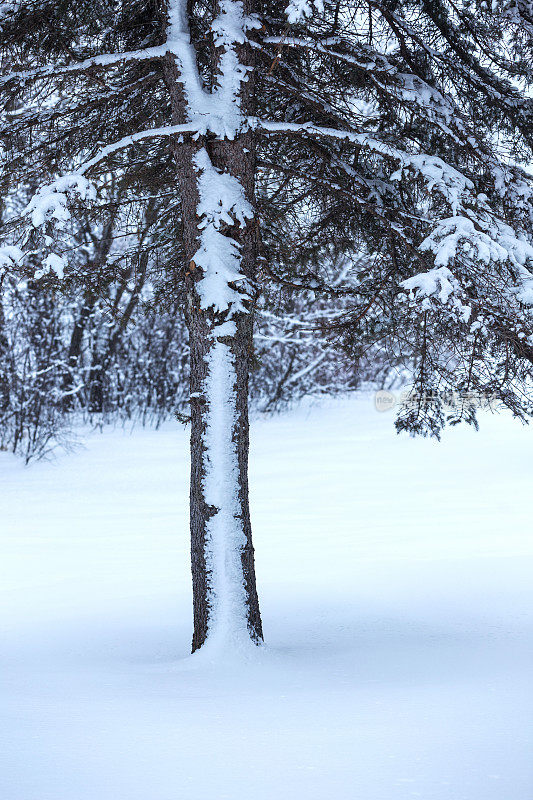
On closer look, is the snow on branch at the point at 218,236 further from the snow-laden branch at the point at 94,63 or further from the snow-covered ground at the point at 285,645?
the snow-covered ground at the point at 285,645

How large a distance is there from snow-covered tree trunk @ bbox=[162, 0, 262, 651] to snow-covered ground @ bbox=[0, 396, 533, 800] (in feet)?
1.74

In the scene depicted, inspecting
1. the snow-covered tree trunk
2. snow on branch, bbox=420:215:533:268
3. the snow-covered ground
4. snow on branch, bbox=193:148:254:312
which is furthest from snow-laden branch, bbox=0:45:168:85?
the snow-covered ground

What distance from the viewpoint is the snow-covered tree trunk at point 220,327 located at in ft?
19.9

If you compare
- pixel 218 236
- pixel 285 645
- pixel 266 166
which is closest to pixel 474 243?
pixel 218 236

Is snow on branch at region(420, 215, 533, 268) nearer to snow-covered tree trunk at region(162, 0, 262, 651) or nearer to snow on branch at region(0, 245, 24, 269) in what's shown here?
snow-covered tree trunk at region(162, 0, 262, 651)

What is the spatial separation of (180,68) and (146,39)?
0.98 metres

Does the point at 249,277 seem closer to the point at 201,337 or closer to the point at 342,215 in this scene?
the point at 201,337

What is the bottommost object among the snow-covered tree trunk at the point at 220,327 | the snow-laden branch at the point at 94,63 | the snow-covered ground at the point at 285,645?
the snow-covered ground at the point at 285,645

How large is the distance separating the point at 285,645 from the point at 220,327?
89.5 inches

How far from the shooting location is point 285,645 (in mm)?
6574

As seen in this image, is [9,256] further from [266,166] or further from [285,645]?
[285,645]

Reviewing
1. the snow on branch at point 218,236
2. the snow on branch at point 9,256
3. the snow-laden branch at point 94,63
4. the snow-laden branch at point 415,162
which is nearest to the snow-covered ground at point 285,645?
the snow on branch at point 218,236

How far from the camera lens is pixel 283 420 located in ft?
77.5

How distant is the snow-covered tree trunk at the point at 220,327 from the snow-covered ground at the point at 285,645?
1.74 ft
